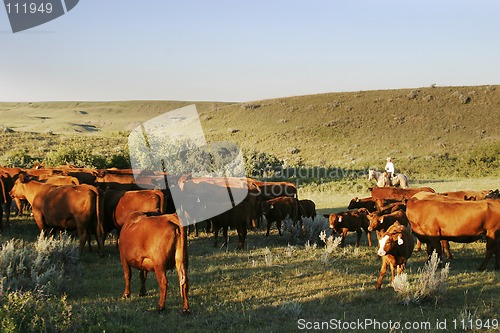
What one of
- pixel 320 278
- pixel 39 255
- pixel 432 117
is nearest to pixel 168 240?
pixel 39 255

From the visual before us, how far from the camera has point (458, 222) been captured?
9.51m

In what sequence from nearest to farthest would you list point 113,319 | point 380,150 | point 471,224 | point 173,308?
point 113,319 < point 173,308 < point 471,224 < point 380,150

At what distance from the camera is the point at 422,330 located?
6.06m

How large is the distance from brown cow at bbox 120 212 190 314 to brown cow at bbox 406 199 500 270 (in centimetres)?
571

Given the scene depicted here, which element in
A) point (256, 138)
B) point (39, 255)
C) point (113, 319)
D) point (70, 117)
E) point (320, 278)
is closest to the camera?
point (113, 319)

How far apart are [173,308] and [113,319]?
3.09 feet

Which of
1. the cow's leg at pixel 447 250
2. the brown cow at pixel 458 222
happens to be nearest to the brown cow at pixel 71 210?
the brown cow at pixel 458 222

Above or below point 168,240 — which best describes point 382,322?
below

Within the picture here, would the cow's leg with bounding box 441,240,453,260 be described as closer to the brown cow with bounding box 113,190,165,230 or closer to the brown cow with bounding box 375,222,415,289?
the brown cow with bounding box 375,222,415,289

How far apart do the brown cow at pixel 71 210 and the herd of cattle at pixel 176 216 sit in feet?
0.07

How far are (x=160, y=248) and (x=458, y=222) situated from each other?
6.22 m

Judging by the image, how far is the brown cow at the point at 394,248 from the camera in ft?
24.5

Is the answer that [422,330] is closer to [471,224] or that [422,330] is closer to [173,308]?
[173,308]

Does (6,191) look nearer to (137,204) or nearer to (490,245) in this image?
(137,204)
